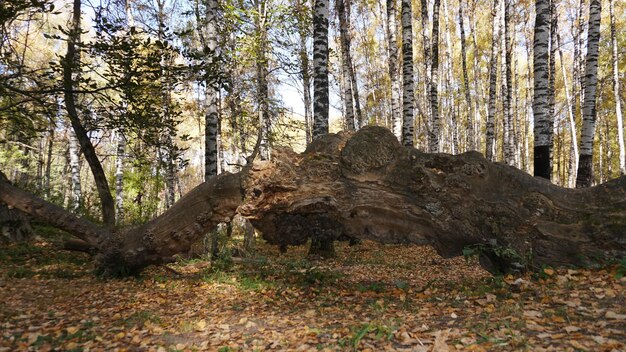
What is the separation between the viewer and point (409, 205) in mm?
5703

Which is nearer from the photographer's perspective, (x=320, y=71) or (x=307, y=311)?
(x=307, y=311)

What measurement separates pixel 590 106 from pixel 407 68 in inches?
222

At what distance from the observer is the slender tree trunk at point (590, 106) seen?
1014 centimetres

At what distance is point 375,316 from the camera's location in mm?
4598

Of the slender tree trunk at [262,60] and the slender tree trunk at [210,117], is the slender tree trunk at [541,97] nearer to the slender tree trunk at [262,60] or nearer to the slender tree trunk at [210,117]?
the slender tree trunk at [210,117]

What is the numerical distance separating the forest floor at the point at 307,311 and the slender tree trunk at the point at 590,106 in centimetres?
626

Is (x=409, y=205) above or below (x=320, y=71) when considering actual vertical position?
below

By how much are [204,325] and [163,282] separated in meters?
2.76

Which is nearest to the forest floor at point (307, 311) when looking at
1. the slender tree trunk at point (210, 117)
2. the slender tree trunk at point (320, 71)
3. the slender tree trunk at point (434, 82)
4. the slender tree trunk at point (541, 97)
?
the slender tree trunk at point (320, 71)

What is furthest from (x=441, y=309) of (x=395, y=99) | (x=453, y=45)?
(x=453, y=45)

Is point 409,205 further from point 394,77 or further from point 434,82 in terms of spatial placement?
point 434,82

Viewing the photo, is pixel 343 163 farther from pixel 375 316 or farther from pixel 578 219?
pixel 578 219

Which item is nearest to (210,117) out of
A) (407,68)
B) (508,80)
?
(407,68)

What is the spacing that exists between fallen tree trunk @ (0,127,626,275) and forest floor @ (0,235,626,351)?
500mm
